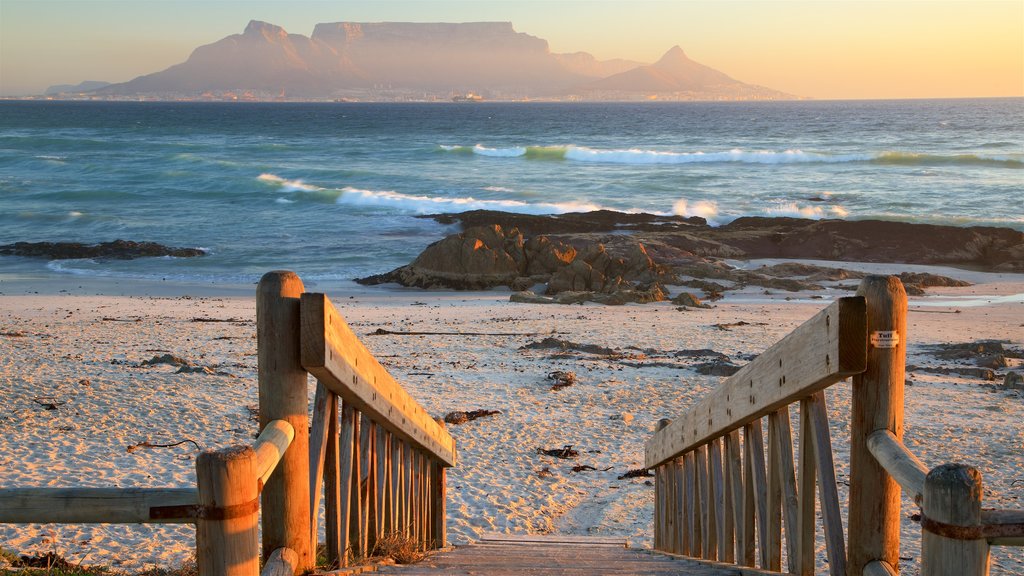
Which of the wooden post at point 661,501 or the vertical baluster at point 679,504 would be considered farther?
the wooden post at point 661,501

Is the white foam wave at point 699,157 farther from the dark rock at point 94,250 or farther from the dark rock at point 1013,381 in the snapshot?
the dark rock at point 1013,381

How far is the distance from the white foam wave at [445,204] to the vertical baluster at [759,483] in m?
34.6

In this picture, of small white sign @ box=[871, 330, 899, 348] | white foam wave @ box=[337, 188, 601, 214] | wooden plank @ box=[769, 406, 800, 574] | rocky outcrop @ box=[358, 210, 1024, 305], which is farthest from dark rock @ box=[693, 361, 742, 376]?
white foam wave @ box=[337, 188, 601, 214]

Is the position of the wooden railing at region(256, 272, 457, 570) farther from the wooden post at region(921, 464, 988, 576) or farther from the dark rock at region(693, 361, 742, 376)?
the dark rock at region(693, 361, 742, 376)

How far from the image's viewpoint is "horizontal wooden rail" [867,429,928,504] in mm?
2035

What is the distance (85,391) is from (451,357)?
16.6 ft

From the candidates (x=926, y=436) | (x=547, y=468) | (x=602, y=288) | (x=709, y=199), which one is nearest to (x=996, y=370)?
(x=926, y=436)

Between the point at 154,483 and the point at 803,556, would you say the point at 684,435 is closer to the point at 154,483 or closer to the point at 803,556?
the point at 803,556

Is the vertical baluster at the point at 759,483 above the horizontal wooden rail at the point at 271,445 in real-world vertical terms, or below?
below

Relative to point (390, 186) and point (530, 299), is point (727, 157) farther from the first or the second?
point (530, 299)

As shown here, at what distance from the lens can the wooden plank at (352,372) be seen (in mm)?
2447

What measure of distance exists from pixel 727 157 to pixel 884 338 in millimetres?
62405

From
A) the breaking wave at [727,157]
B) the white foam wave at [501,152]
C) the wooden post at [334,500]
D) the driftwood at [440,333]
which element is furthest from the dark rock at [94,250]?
the white foam wave at [501,152]

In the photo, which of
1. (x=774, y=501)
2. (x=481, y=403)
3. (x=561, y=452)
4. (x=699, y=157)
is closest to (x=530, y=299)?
(x=481, y=403)
